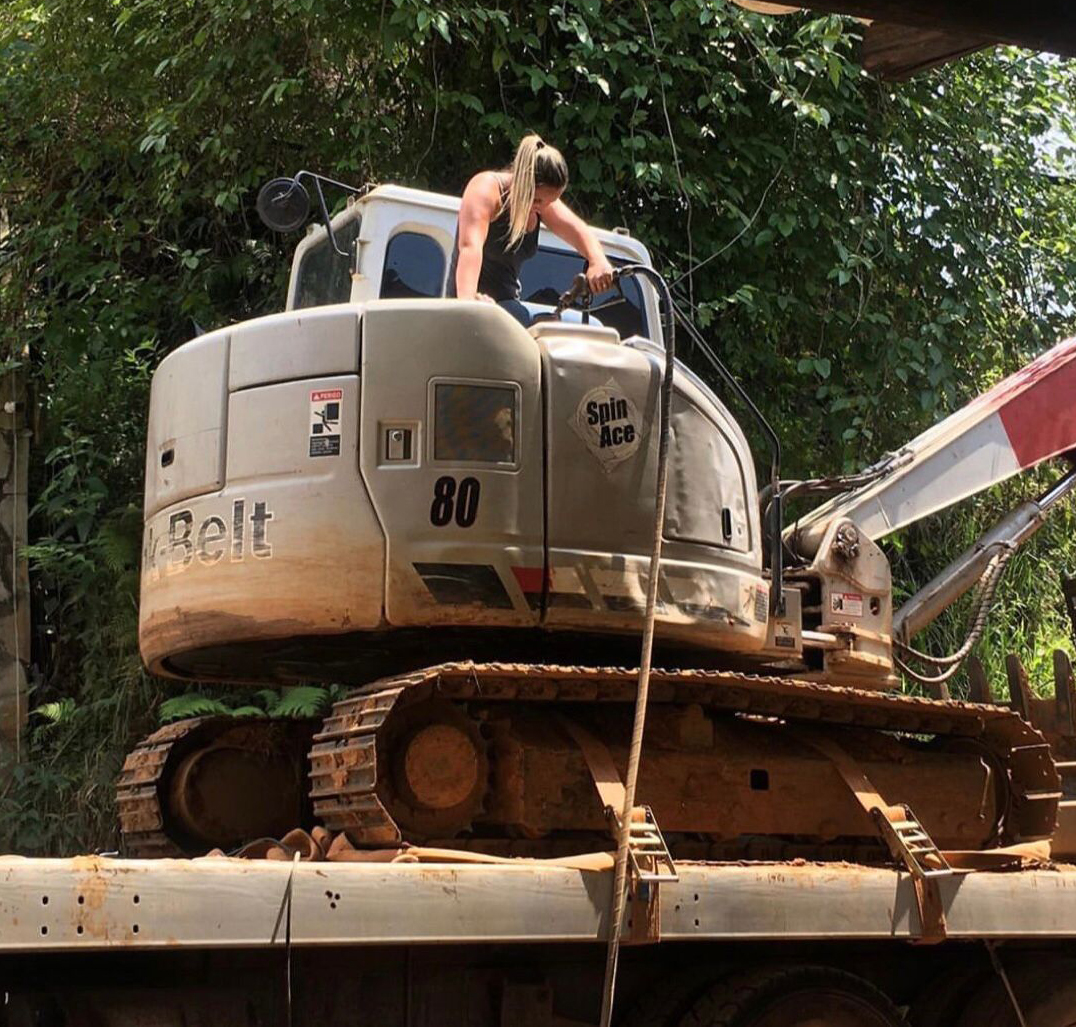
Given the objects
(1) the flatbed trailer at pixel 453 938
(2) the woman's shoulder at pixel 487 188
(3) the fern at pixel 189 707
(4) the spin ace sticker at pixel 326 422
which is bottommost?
(1) the flatbed trailer at pixel 453 938

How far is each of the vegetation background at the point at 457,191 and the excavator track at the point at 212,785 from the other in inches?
197

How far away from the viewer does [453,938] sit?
445 centimetres

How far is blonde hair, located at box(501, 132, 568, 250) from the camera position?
19.4 ft

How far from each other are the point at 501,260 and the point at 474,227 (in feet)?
0.98

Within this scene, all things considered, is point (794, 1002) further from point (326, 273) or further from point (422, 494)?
point (326, 273)

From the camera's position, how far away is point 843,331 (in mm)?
12203

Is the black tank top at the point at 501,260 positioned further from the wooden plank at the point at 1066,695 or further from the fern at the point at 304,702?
the fern at the point at 304,702

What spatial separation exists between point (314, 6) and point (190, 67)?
156cm

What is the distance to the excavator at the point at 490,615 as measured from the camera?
17.1 feet

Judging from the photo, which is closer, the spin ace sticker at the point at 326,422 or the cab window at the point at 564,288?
the spin ace sticker at the point at 326,422

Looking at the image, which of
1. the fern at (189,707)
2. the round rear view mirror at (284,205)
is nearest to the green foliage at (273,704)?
Answer: the fern at (189,707)

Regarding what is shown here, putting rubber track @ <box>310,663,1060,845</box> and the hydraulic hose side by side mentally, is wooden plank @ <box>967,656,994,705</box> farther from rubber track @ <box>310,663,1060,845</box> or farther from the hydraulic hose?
the hydraulic hose

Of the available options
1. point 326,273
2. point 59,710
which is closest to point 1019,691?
point 326,273

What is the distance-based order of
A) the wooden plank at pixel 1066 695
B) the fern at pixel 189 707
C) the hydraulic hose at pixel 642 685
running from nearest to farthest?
the hydraulic hose at pixel 642 685 → the wooden plank at pixel 1066 695 → the fern at pixel 189 707
